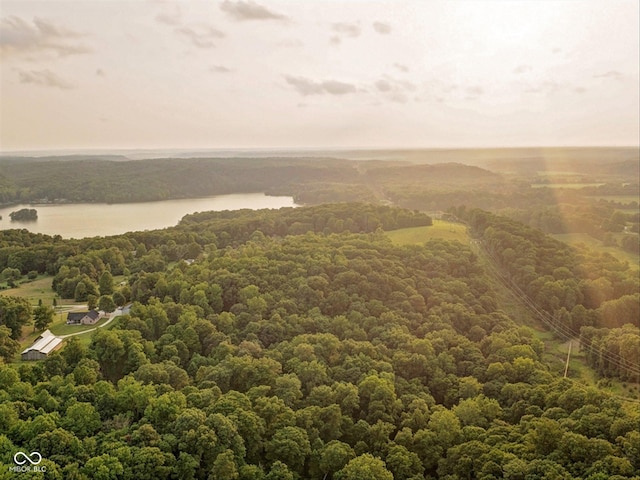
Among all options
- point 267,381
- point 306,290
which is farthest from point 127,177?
point 267,381

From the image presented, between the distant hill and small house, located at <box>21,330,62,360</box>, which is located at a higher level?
the distant hill

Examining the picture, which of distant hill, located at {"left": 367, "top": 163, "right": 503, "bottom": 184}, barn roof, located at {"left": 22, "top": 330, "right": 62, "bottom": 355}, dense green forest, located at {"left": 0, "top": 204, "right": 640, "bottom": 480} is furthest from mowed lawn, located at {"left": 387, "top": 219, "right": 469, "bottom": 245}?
distant hill, located at {"left": 367, "top": 163, "right": 503, "bottom": 184}

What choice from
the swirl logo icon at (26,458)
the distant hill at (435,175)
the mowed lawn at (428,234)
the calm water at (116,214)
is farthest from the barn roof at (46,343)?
the distant hill at (435,175)

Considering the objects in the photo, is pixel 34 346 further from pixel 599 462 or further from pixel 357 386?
pixel 599 462

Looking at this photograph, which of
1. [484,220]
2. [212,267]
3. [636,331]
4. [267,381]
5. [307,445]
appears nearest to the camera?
[307,445]

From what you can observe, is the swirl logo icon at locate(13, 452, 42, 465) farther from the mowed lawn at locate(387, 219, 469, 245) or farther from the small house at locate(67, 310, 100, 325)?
the mowed lawn at locate(387, 219, 469, 245)

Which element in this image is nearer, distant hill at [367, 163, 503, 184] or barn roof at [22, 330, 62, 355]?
barn roof at [22, 330, 62, 355]
